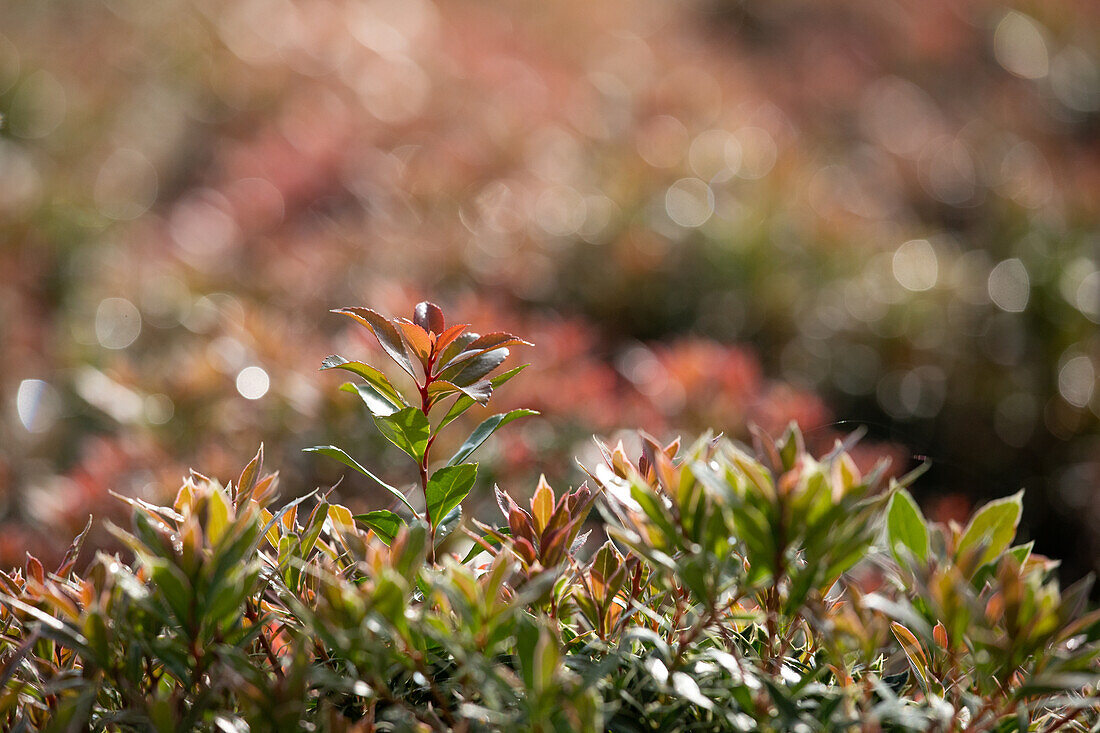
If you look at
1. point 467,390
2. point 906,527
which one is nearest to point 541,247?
point 467,390

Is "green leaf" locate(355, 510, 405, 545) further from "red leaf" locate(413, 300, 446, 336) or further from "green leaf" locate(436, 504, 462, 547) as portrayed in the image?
"red leaf" locate(413, 300, 446, 336)

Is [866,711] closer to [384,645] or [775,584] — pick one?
[775,584]

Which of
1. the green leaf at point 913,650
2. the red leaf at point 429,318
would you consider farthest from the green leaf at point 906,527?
the red leaf at point 429,318

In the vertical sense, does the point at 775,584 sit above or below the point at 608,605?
above

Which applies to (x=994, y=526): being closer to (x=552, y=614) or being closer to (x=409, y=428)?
(x=552, y=614)

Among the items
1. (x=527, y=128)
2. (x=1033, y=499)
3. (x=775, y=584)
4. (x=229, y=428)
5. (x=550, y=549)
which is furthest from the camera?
(x=527, y=128)

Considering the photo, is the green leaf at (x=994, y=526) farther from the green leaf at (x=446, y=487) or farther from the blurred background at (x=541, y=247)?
the blurred background at (x=541, y=247)

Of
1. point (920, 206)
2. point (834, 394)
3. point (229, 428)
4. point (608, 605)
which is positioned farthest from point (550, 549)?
point (920, 206)
